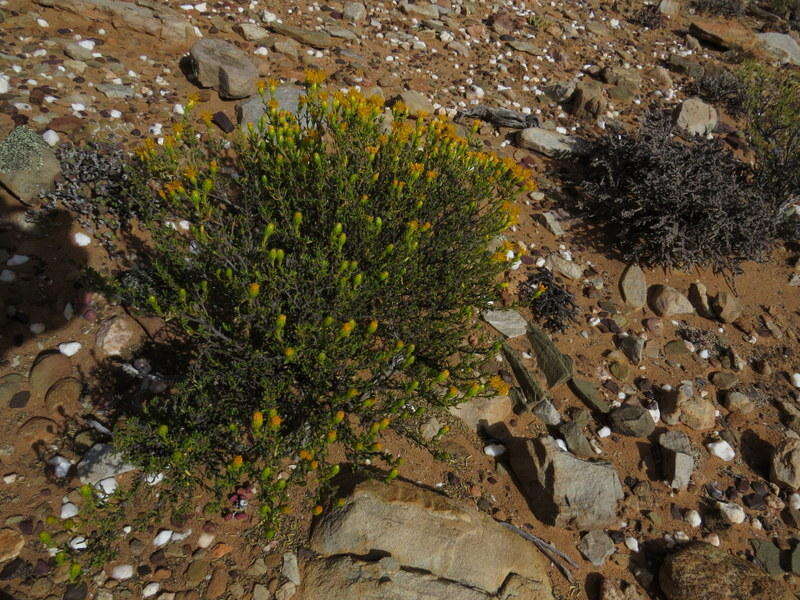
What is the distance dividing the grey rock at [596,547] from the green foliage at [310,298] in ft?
4.56

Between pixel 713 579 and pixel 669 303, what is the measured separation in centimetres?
262

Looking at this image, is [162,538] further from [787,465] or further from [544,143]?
[544,143]

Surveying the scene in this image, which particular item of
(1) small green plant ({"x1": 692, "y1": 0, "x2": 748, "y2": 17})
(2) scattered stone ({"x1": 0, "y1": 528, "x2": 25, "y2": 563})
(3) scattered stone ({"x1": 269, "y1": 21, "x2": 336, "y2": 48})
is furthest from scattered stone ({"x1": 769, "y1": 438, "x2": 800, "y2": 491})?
(1) small green plant ({"x1": 692, "y1": 0, "x2": 748, "y2": 17})

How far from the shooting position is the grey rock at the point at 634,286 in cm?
505

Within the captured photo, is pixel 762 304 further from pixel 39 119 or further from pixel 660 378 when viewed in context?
pixel 39 119

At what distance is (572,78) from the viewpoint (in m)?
7.64

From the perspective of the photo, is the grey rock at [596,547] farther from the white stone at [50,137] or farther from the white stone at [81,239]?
the white stone at [50,137]

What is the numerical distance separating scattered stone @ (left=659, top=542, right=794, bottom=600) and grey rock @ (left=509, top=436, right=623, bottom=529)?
0.46 meters

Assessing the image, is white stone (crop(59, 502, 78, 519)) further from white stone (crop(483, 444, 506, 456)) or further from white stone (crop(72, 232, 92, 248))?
white stone (crop(483, 444, 506, 456))

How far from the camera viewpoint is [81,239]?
395 centimetres

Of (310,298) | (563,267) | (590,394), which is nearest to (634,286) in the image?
(563,267)

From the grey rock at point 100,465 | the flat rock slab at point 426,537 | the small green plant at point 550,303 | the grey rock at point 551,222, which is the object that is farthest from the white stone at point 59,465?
the grey rock at point 551,222

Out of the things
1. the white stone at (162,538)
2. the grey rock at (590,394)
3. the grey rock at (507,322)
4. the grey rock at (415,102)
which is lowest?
the white stone at (162,538)

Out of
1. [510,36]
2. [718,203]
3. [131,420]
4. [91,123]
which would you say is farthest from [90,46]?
[718,203]
